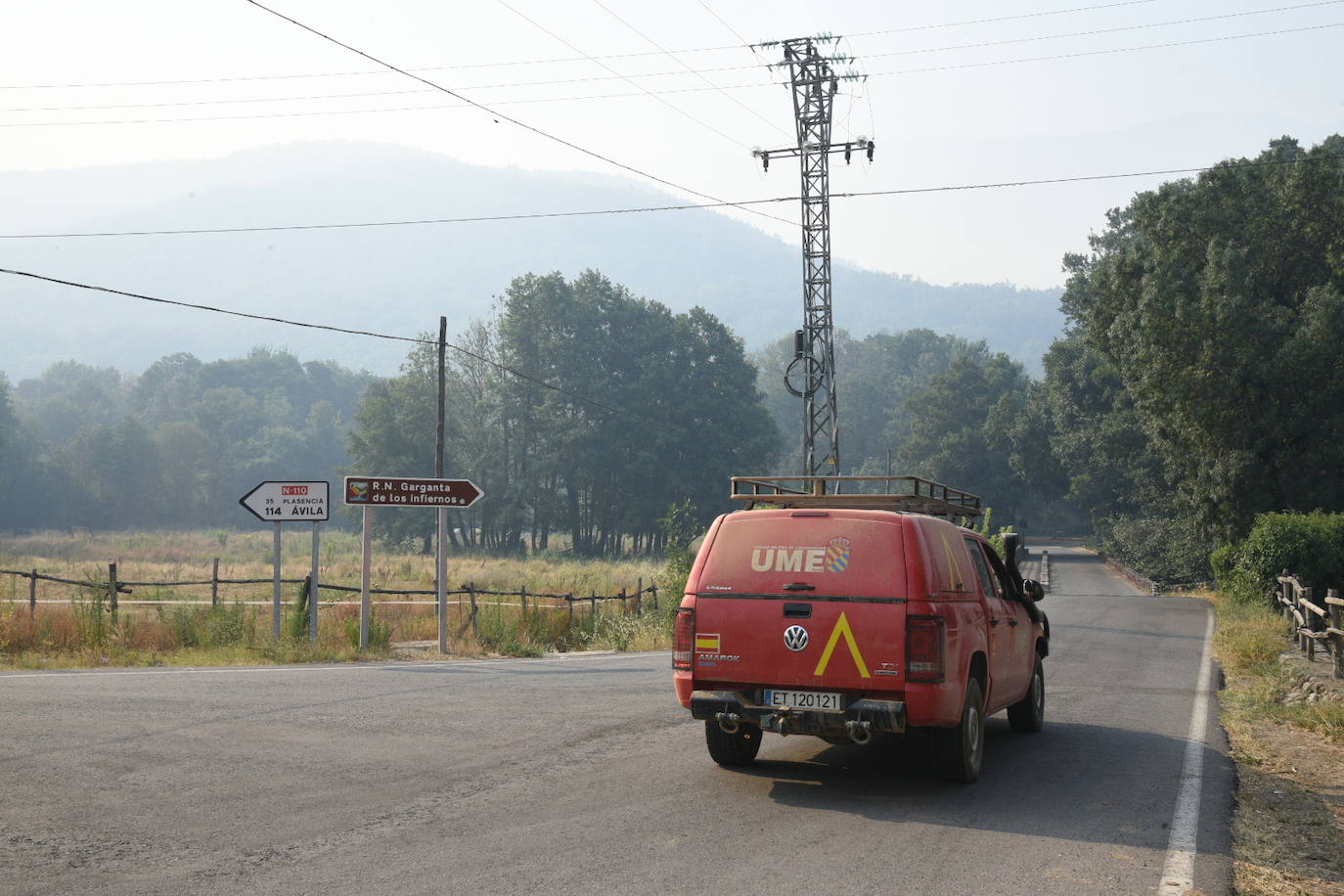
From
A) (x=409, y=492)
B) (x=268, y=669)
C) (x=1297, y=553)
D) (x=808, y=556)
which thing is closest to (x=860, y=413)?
(x=1297, y=553)

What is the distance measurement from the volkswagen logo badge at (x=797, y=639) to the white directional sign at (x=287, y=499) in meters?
11.4

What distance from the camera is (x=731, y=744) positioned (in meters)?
8.83

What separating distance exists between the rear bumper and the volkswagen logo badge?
418mm

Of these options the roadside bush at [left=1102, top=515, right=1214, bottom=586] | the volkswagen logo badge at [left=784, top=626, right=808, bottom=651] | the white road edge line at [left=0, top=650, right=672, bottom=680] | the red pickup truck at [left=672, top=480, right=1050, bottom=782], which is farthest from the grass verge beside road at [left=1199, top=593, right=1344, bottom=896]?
the roadside bush at [left=1102, top=515, right=1214, bottom=586]

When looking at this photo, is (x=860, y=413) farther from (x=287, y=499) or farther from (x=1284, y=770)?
(x=1284, y=770)

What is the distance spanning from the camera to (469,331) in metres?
86.9

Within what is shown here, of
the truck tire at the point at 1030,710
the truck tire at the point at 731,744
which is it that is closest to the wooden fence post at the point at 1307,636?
the truck tire at the point at 1030,710

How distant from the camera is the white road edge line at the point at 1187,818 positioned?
6.02m

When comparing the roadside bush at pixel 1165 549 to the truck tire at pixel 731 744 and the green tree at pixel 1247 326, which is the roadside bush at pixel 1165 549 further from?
the truck tire at pixel 731 744

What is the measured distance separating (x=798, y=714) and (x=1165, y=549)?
52890 mm

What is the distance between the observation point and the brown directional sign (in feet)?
61.4

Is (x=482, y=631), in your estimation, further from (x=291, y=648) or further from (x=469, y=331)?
(x=469, y=331)

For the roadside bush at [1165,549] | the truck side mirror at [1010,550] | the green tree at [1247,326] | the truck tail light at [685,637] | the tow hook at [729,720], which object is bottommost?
the roadside bush at [1165,549]

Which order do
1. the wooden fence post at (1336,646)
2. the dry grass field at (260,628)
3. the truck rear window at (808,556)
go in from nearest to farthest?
the truck rear window at (808,556) → the wooden fence post at (1336,646) → the dry grass field at (260,628)
